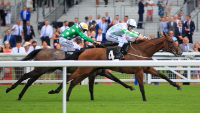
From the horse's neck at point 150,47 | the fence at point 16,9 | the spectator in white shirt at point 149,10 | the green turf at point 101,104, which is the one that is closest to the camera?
the green turf at point 101,104

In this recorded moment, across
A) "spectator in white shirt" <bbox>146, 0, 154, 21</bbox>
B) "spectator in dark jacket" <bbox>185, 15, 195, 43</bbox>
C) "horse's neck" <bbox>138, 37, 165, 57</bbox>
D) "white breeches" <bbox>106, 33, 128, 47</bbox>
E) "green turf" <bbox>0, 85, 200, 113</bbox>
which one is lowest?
"green turf" <bbox>0, 85, 200, 113</bbox>

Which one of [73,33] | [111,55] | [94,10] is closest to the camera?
[111,55]

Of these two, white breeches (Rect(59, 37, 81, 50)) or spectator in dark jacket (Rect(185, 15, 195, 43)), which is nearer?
white breeches (Rect(59, 37, 81, 50))

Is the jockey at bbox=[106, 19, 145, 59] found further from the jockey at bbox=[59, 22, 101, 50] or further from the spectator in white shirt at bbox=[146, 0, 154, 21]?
the spectator in white shirt at bbox=[146, 0, 154, 21]

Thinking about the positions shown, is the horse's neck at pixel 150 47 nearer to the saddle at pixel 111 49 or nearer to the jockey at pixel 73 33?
the saddle at pixel 111 49

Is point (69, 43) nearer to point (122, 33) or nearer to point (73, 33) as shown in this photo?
point (73, 33)

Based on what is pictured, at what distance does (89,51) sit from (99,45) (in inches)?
16.9

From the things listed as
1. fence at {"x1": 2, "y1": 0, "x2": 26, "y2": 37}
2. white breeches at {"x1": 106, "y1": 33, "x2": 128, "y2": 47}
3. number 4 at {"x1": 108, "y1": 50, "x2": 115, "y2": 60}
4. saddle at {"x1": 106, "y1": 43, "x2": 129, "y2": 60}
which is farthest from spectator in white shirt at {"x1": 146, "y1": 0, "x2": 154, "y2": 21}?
number 4 at {"x1": 108, "y1": 50, "x2": 115, "y2": 60}

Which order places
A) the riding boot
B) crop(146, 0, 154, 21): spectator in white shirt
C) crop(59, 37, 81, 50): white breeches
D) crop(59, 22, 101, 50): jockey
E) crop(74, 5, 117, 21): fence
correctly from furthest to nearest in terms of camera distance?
crop(74, 5, 117, 21): fence < crop(146, 0, 154, 21): spectator in white shirt < crop(59, 37, 81, 50): white breeches < crop(59, 22, 101, 50): jockey < the riding boot

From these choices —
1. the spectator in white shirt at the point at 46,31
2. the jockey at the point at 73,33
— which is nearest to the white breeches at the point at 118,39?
the jockey at the point at 73,33

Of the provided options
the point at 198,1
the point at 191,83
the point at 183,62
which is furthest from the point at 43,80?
the point at 198,1

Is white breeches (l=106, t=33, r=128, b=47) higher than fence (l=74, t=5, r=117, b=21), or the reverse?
fence (l=74, t=5, r=117, b=21)

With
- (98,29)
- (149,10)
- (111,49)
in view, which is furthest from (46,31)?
(111,49)

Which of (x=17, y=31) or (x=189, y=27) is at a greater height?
(x=189, y=27)
